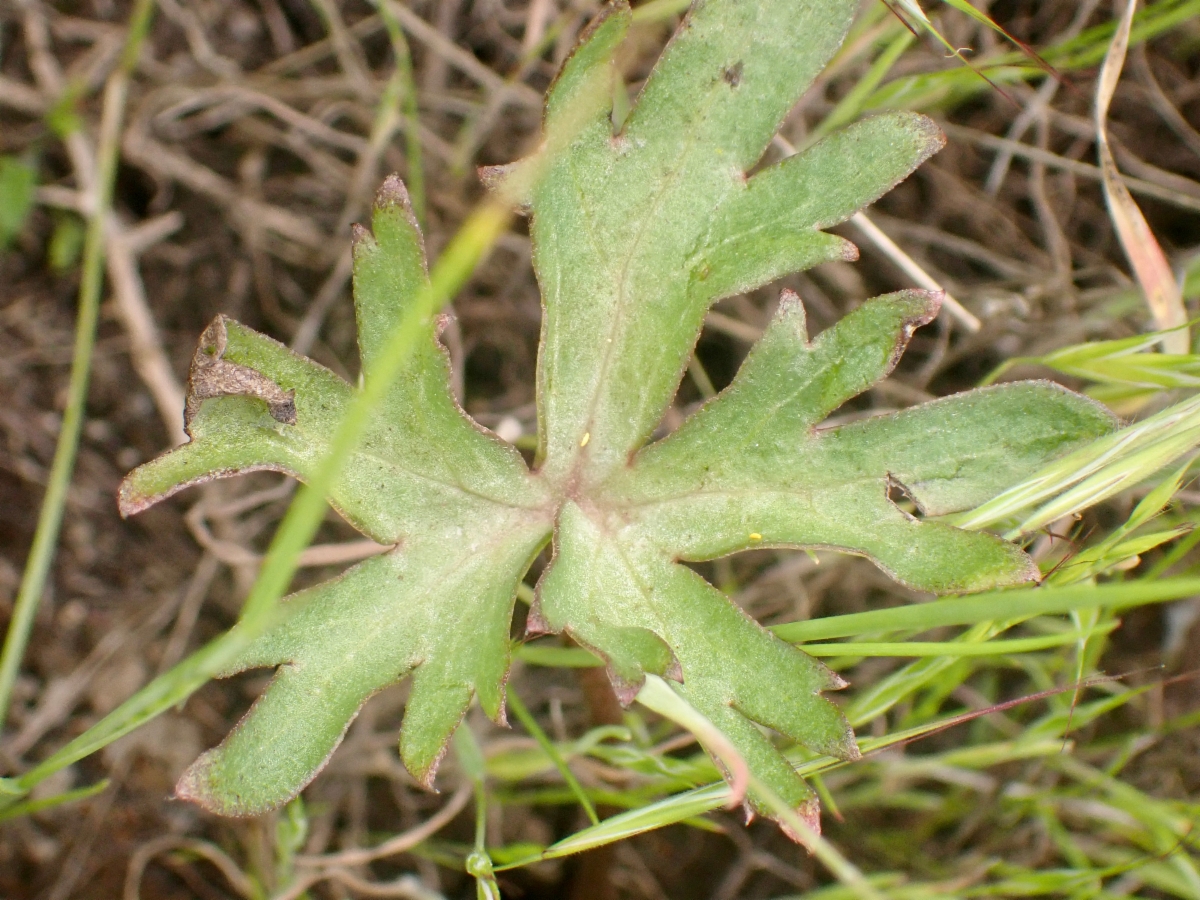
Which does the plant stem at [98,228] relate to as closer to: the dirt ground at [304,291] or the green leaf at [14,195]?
the dirt ground at [304,291]

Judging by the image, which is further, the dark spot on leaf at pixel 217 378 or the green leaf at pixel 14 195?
the green leaf at pixel 14 195

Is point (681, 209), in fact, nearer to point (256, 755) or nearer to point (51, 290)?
point (256, 755)

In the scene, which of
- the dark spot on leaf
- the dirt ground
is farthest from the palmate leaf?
the dirt ground

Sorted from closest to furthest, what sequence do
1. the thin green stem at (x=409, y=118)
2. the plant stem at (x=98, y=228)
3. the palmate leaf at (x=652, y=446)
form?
the palmate leaf at (x=652, y=446)
the plant stem at (x=98, y=228)
the thin green stem at (x=409, y=118)

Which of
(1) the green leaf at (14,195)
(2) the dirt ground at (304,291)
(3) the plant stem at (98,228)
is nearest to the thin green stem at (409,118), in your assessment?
(2) the dirt ground at (304,291)

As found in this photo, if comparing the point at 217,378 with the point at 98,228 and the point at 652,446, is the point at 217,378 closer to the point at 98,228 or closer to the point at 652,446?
the point at 652,446

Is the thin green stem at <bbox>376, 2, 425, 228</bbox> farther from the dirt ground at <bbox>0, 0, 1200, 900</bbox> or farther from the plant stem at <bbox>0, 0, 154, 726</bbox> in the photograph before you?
the plant stem at <bbox>0, 0, 154, 726</bbox>
